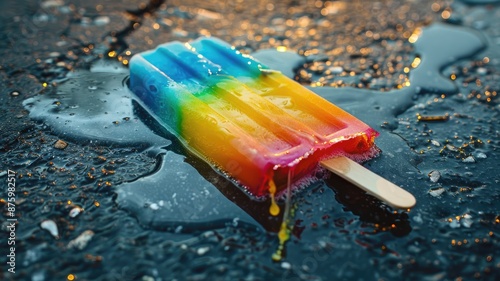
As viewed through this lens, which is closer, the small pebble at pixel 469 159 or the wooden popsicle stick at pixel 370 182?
the wooden popsicle stick at pixel 370 182

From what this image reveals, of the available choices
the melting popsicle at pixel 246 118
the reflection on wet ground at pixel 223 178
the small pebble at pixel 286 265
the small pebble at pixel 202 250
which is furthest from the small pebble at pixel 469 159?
the small pebble at pixel 202 250

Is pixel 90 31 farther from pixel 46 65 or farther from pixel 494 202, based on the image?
pixel 494 202

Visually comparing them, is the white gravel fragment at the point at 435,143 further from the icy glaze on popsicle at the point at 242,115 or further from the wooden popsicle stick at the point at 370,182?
the wooden popsicle stick at the point at 370,182

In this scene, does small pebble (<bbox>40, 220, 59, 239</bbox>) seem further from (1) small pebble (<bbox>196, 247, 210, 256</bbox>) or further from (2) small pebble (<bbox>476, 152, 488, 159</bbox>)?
(2) small pebble (<bbox>476, 152, 488, 159</bbox>)

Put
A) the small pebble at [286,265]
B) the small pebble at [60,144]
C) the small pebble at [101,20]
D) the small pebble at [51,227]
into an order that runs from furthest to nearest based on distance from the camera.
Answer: the small pebble at [101,20] → the small pebble at [60,144] → the small pebble at [51,227] → the small pebble at [286,265]

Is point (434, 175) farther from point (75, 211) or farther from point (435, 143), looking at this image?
point (75, 211)

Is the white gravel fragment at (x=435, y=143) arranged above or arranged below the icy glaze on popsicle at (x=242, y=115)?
below
